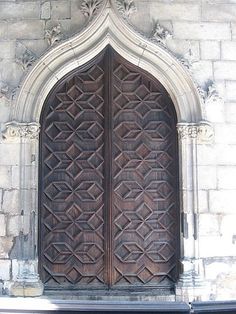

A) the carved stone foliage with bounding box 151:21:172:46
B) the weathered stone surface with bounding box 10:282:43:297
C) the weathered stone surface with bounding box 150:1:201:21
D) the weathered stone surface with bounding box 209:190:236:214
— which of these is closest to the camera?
the weathered stone surface with bounding box 10:282:43:297

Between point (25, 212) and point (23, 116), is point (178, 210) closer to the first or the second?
point (25, 212)

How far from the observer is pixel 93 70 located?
557 centimetres

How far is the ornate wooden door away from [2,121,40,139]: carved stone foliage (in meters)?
0.25

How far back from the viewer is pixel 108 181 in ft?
17.6

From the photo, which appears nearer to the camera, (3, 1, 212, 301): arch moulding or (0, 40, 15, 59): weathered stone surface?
(3, 1, 212, 301): arch moulding

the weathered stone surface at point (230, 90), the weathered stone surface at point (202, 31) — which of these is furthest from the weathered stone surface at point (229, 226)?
the weathered stone surface at point (202, 31)

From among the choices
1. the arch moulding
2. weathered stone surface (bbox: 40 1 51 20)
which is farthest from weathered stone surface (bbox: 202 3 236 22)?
weathered stone surface (bbox: 40 1 51 20)

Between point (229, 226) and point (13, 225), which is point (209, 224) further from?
point (13, 225)

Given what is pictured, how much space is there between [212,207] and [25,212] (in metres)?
2.08

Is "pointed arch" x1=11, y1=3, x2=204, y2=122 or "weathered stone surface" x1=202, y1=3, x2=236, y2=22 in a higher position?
"weathered stone surface" x1=202, y1=3, x2=236, y2=22

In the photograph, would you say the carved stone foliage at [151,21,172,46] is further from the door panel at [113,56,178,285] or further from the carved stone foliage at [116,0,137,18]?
the door panel at [113,56,178,285]

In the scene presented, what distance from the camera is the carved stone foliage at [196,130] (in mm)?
5258

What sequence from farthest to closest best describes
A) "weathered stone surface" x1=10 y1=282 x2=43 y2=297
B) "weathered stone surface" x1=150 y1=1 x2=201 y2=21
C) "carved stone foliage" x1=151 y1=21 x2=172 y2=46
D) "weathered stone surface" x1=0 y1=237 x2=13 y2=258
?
"weathered stone surface" x1=150 y1=1 x2=201 y2=21 < "carved stone foliage" x1=151 y1=21 x2=172 y2=46 < "weathered stone surface" x1=0 y1=237 x2=13 y2=258 < "weathered stone surface" x1=10 y1=282 x2=43 y2=297

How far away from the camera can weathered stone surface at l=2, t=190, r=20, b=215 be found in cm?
519
